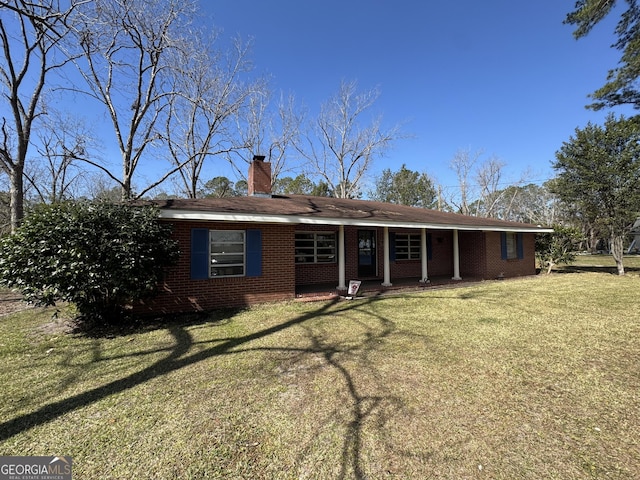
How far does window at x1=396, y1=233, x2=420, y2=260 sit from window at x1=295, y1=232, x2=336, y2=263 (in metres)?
2.93

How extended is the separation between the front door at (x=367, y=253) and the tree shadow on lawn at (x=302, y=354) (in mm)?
4475

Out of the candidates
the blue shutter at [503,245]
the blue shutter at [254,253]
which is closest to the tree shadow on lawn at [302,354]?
the blue shutter at [254,253]

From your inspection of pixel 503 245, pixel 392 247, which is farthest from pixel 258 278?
pixel 503 245

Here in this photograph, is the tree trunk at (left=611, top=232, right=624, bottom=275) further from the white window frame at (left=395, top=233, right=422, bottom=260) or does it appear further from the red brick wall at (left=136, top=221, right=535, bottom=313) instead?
the red brick wall at (left=136, top=221, right=535, bottom=313)

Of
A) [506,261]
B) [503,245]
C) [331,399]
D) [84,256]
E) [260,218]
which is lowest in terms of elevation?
[331,399]

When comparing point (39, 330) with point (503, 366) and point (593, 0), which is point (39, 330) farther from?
point (593, 0)

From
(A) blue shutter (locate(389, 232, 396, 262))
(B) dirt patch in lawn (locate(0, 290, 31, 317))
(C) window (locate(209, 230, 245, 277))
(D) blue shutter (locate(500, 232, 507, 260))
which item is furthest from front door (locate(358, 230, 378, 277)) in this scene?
(B) dirt patch in lawn (locate(0, 290, 31, 317))

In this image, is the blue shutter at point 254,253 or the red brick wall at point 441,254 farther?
the red brick wall at point 441,254

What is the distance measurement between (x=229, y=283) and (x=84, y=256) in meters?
3.05

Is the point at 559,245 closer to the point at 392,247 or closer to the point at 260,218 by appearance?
the point at 392,247

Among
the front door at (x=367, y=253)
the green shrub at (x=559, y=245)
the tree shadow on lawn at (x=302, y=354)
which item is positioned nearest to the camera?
the tree shadow on lawn at (x=302, y=354)

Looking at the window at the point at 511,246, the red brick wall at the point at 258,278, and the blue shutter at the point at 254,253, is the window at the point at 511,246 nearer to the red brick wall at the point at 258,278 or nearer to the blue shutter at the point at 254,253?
the red brick wall at the point at 258,278

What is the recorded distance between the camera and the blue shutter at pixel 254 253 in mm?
7738

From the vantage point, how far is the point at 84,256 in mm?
5234
